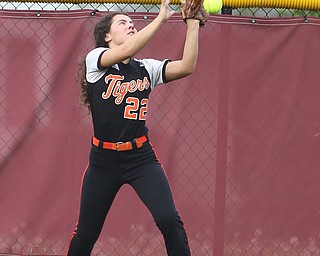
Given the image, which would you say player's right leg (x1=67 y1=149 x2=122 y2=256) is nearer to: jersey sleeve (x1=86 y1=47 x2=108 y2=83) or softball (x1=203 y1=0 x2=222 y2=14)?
jersey sleeve (x1=86 y1=47 x2=108 y2=83)

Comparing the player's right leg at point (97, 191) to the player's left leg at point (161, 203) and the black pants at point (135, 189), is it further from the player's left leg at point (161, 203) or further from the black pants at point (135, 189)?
the player's left leg at point (161, 203)

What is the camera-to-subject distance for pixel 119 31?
196 inches

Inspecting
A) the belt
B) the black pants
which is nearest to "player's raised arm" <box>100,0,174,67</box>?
the belt

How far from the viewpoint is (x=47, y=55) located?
6.27 metres

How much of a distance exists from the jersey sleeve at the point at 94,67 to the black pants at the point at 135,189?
0.43m

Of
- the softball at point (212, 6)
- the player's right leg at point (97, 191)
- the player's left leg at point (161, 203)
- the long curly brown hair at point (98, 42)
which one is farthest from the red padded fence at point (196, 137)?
the player's left leg at point (161, 203)

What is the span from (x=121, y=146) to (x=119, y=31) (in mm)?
723

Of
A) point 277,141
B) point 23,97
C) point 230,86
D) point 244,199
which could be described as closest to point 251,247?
point 244,199

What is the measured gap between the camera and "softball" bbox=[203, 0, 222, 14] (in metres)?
5.90

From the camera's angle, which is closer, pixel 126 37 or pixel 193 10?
pixel 193 10

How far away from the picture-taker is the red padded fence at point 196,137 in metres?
6.26

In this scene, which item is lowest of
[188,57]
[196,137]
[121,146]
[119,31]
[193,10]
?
[196,137]

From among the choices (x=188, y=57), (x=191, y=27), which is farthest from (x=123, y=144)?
(x=191, y=27)

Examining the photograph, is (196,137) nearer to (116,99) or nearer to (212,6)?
(212,6)
